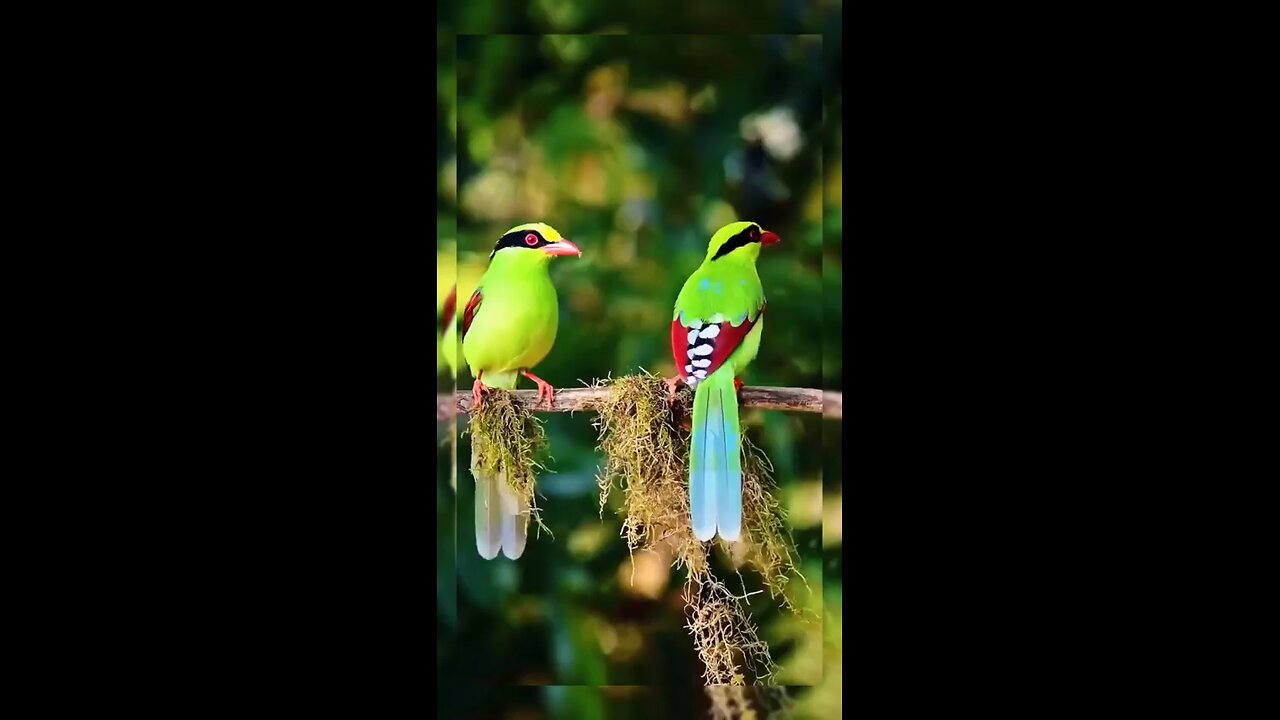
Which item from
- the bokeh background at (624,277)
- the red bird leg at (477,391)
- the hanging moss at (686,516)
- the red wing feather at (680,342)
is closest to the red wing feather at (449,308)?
the bokeh background at (624,277)

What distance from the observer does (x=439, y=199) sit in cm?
327

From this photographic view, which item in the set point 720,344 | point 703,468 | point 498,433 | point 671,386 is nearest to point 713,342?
point 720,344

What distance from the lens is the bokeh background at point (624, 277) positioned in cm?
326

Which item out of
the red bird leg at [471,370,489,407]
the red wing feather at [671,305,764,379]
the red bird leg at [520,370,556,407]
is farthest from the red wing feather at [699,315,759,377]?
the red bird leg at [471,370,489,407]

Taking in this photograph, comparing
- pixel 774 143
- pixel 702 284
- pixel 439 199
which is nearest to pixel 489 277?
pixel 439 199

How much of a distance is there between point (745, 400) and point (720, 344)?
0.40 ft

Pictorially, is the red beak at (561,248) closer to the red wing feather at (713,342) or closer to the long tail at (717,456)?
the red wing feather at (713,342)

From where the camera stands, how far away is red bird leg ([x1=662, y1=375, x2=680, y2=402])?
3283 mm

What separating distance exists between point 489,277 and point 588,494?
1.54 ft

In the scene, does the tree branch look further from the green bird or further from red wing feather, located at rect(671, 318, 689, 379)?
red wing feather, located at rect(671, 318, 689, 379)

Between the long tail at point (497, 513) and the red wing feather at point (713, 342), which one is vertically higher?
the red wing feather at point (713, 342)

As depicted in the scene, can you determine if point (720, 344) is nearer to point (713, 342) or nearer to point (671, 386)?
point (713, 342)

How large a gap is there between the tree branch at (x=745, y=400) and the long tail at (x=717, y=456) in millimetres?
47

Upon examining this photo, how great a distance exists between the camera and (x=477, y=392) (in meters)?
3.29
